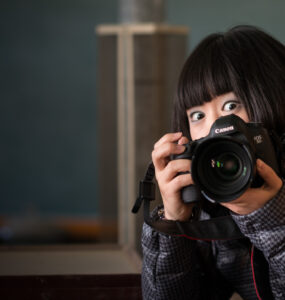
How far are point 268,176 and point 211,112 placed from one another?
0.17m

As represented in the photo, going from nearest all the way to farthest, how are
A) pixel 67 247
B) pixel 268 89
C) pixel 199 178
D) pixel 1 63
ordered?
pixel 199 178 → pixel 268 89 → pixel 67 247 → pixel 1 63

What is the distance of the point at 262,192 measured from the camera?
1.66 ft

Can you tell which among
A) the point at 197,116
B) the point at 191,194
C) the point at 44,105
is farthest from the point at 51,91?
the point at 191,194

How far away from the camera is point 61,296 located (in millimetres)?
546

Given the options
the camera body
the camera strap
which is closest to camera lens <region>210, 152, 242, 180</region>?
the camera body

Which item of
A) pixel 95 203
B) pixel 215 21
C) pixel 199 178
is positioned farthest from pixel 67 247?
pixel 215 21

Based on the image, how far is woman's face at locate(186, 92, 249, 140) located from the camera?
0.62 metres

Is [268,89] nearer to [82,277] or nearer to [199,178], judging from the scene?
[199,178]

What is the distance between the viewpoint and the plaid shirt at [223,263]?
0.52 meters

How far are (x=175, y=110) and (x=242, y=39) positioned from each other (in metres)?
0.15

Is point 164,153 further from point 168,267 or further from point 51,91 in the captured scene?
point 51,91

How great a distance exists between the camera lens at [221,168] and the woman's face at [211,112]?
0.12 meters

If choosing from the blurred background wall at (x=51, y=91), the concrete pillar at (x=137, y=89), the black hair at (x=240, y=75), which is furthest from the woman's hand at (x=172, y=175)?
the blurred background wall at (x=51, y=91)

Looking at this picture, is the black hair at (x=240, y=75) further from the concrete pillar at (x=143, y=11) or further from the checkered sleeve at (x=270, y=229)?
the concrete pillar at (x=143, y=11)
